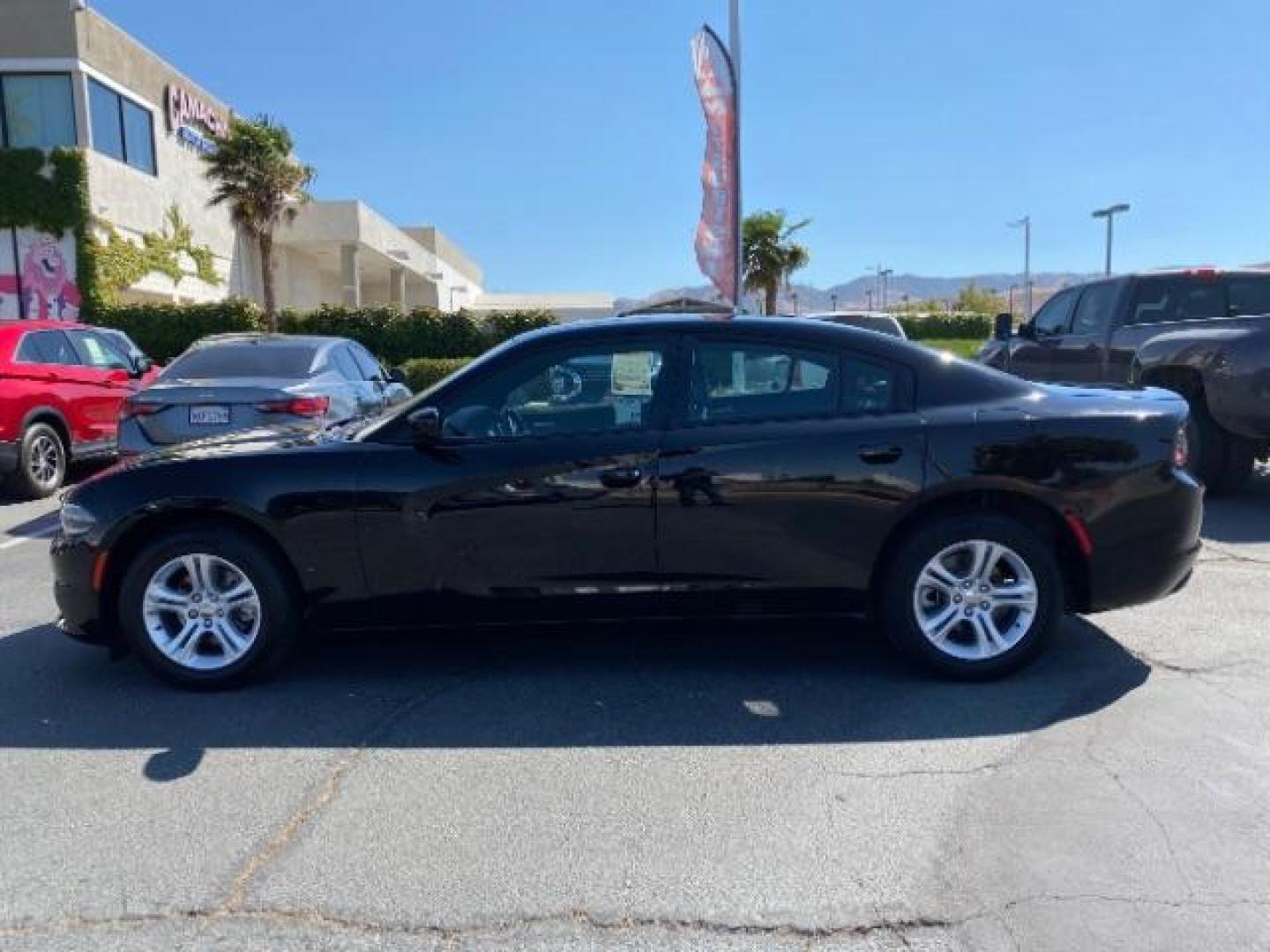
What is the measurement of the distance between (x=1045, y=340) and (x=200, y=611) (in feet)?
30.2

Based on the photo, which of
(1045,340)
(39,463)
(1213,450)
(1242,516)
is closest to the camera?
(1242,516)

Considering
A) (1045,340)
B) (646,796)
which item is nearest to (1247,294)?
(1045,340)

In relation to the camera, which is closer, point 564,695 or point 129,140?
point 564,695

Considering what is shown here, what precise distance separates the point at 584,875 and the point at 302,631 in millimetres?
2062

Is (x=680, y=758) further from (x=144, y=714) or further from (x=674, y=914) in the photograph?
(x=144, y=714)

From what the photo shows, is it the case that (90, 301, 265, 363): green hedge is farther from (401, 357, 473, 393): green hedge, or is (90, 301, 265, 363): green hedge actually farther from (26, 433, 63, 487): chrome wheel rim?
(26, 433, 63, 487): chrome wheel rim

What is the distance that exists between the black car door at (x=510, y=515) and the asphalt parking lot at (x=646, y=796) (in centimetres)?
33

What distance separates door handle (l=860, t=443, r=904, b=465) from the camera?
4.29m

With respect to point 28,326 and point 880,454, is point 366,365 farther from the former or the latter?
point 880,454

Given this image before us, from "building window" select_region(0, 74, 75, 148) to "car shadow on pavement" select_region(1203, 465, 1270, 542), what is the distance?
24868mm

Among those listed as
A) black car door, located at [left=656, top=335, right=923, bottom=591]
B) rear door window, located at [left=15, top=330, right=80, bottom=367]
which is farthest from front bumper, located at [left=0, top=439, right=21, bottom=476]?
black car door, located at [left=656, top=335, right=923, bottom=591]

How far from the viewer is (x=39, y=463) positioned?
9.75 meters

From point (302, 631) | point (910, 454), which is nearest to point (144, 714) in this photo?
point (302, 631)

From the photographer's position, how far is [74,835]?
3.22 meters
